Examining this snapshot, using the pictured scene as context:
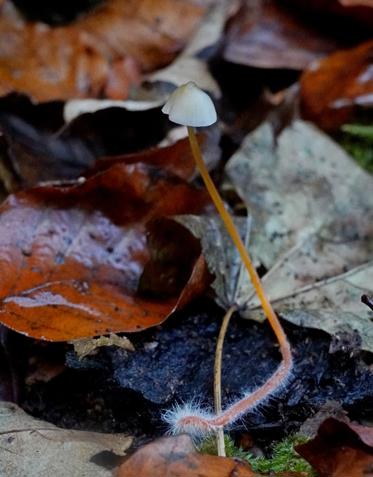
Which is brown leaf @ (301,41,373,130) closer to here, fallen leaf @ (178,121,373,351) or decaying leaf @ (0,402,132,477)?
fallen leaf @ (178,121,373,351)

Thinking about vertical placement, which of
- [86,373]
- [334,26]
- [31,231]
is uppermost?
[334,26]

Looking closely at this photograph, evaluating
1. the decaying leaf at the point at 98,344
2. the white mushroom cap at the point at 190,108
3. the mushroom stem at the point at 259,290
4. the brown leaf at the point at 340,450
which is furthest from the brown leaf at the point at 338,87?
the brown leaf at the point at 340,450

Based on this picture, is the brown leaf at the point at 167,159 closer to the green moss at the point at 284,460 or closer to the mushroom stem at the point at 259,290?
the mushroom stem at the point at 259,290

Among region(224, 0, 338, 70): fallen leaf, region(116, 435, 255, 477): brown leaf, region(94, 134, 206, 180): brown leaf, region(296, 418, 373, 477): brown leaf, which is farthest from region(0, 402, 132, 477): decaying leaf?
region(224, 0, 338, 70): fallen leaf

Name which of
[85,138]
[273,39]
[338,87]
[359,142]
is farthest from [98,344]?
[273,39]

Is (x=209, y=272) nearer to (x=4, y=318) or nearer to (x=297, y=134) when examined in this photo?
(x=4, y=318)

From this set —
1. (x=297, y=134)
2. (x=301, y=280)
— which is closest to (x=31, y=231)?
(x=301, y=280)

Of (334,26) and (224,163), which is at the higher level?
(334,26)
